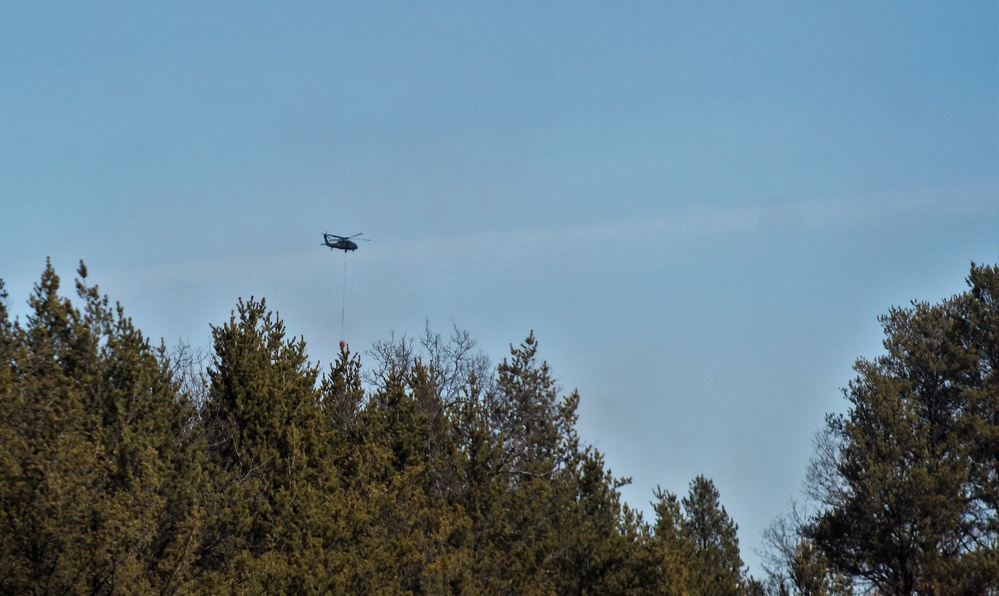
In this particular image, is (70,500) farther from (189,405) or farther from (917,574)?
(917,574)

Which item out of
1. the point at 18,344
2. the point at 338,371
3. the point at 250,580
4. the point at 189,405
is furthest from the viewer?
the point at 338,371

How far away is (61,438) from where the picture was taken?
22.6 metres

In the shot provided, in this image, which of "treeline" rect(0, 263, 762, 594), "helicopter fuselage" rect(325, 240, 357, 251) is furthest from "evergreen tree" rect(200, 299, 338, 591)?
"helicopter fuselage" rect(325, 240, 357, 251)

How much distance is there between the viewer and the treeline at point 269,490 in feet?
73.5

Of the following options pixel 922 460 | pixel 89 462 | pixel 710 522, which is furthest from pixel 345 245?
pixel 89 462

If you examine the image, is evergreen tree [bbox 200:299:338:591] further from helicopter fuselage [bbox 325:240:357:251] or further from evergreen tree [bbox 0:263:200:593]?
helicopter fuselage [bbox 325:240:357:251]

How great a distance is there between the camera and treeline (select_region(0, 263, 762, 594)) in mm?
22391

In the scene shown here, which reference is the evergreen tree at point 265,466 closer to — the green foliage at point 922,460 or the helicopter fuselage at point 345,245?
the green foliage at point 922,460

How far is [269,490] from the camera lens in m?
29.5

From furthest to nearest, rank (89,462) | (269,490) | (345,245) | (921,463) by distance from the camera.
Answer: (345,245) < (921,463) < (269,490) < (89,462)

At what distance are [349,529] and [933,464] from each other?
76.0ft

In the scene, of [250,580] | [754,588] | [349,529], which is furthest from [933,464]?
[250,580]

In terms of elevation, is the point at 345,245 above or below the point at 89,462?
above

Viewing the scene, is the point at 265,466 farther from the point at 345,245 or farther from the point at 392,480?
the point at 345,245
